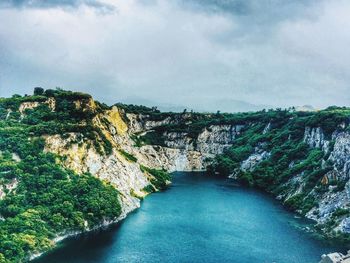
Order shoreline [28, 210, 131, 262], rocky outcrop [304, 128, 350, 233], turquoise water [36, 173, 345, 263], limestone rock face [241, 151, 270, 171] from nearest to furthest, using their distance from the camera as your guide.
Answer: shoreline [28, 210, 131, 262] → turquoise water [36, 173, 345, 263] → rocky outcrop [304, 128, 350, 233] → limestone rock face [241, 151, 270, 171]

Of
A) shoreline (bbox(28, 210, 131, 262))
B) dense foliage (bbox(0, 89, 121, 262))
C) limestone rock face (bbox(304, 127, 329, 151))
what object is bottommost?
shoreline (bbox(28, 210, 131, 262))

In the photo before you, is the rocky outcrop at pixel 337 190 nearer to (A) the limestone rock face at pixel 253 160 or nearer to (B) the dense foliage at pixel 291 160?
(B) the dense foliage at pixel 291 160

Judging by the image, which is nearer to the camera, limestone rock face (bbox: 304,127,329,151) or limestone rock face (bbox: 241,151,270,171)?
limestone rock face (bbox: 304,127,329,151)

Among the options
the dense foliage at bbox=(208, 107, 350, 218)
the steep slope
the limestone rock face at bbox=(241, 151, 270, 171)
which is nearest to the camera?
the steep slope

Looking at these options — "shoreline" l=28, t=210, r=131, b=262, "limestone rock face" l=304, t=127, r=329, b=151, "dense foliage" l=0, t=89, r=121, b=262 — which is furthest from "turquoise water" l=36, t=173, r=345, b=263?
"limestone rock face" l=304, t=127, r=329, b=151

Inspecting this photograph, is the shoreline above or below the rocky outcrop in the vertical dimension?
below

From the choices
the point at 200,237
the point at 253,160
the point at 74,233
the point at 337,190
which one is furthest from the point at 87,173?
the point at 253,160

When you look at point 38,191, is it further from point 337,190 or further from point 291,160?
point 291,160

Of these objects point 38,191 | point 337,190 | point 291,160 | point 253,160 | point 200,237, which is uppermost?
point 291,160

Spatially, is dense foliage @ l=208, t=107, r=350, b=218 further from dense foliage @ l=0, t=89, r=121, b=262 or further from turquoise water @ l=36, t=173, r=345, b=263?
dense foliage @ l=0, t=89, r=121, b=262

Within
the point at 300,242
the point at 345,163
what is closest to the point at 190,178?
the point at 345,163
